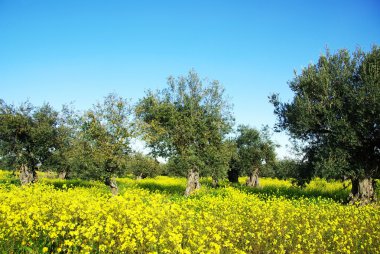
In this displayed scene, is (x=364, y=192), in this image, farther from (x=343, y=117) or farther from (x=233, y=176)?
(x=233, y=176)

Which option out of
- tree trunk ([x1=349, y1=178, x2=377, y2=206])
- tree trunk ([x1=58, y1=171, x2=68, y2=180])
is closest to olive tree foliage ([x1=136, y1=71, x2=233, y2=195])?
tree trunk ([x1=349, y1=178, x2=377, y2=206])

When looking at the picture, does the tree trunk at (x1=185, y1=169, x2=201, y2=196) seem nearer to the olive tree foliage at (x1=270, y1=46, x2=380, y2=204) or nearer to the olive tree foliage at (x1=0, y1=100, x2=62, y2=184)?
the olive tree foliage at (x1=270, y1=46, x2=380, y2=204)

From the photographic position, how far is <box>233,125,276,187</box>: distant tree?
43.5m

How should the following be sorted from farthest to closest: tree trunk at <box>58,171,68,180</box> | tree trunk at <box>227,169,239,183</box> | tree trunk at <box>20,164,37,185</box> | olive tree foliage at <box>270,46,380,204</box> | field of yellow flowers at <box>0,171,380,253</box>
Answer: tree trunk at <box>227,169,239,183</box> < tree trunk at <box>58,171,68,180</box> < tree trunk at <box>20,164,37,185</box> < olive tree foliage at <box>270,46,380,204</box> < field of yellow flowers at <box>0,171,380,253</box>

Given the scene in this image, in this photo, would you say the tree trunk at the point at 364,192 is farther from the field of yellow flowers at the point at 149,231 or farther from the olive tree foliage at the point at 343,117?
the field of yellow flowers at the point at 149,231

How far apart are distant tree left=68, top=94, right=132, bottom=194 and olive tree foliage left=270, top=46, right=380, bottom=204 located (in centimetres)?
1203

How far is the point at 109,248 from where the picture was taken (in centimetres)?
725

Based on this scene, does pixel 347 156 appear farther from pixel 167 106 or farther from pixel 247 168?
pixel 247 168

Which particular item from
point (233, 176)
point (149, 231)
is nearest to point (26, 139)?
point (149, 231)

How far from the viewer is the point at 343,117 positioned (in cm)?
1927

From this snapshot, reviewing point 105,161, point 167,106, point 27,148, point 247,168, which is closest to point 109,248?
point 105,161

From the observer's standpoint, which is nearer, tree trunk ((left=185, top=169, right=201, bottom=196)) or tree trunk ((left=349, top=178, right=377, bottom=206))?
tree trunk ((left=349, top=178, right=377, bottom=206))

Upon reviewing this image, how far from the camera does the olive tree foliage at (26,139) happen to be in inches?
1108

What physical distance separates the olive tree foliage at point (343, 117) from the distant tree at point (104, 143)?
474 inches
